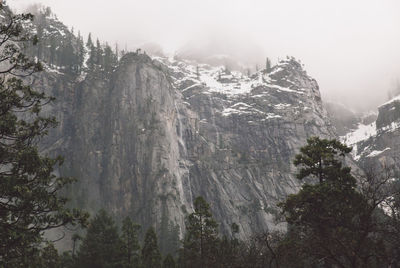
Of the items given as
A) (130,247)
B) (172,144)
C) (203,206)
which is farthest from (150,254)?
(172,144)

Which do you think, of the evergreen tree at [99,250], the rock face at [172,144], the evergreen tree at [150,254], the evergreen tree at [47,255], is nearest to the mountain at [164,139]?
the rock face at [172,144]

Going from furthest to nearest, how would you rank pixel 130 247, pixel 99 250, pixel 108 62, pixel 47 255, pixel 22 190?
pixel 108 62, pixel 99 250, pixel 130 247, pixel 47 255, pixel 22 190

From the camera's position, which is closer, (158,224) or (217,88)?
(158,224)

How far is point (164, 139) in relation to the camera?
12225 centimetres

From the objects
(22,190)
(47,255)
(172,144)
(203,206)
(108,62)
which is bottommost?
(47,255)

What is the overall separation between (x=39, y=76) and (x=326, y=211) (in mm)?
125825

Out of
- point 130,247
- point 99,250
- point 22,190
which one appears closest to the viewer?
point 22,190

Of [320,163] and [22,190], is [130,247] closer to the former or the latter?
[320,163]

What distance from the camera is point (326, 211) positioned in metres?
26.0

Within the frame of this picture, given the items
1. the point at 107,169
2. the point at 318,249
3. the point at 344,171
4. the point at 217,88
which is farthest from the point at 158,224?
the point at 217,88

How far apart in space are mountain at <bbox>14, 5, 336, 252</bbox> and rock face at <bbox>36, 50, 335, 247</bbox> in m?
0.39

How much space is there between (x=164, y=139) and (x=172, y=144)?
5033mm

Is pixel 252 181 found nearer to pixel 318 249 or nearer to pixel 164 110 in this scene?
pixel 164 110

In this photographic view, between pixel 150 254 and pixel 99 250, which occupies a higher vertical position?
pixel 99 250
